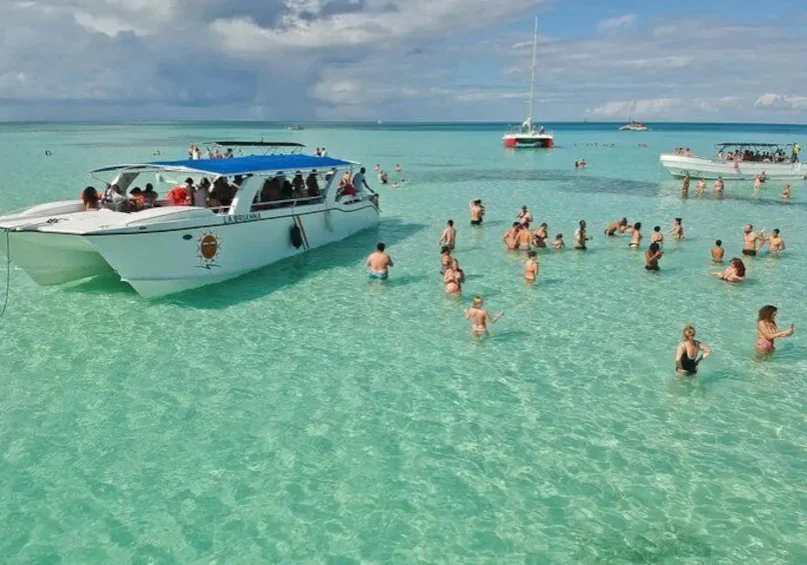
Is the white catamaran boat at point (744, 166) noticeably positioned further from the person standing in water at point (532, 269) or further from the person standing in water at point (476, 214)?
the person standing in water at point (532, 269)

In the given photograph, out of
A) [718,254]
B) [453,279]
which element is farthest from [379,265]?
[718,254]

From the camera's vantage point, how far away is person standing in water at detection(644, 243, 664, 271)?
1652 cm

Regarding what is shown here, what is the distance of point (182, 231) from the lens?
13.3 metres

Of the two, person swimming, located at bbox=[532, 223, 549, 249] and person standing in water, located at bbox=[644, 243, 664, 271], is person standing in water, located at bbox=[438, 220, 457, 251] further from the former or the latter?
person standing in water, located at bbox=[644, 243, 664, 271]

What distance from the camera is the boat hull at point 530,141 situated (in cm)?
7519

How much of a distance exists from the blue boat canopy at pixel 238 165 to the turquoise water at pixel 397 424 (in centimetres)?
283

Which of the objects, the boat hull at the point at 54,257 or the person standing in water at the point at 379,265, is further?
the person standing in water at the point at 379,265

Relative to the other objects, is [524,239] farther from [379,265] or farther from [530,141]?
[530,141]

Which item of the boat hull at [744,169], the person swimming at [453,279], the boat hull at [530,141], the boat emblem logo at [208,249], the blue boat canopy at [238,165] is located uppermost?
the boat hull at [530,141]

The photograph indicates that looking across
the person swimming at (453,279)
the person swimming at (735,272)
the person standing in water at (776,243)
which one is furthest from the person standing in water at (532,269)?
the person standing in water at (776,243)

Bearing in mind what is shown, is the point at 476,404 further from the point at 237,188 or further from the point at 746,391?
the point at 237,188

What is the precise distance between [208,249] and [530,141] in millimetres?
67352

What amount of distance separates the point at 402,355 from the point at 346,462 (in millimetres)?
3545

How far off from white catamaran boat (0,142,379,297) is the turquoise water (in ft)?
2.05
